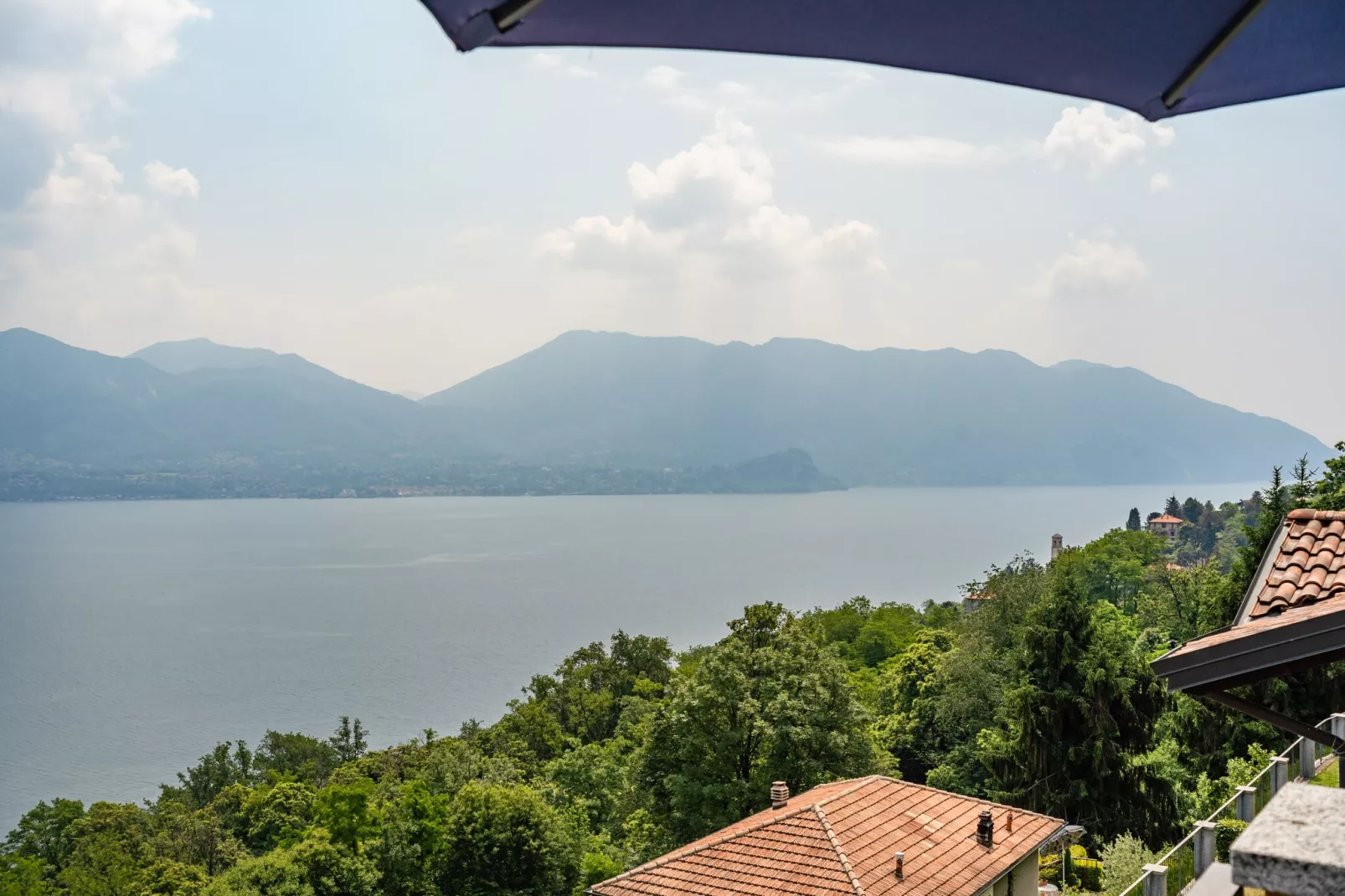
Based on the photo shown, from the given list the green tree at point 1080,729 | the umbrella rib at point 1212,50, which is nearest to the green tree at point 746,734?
the green tree at point 1080,729

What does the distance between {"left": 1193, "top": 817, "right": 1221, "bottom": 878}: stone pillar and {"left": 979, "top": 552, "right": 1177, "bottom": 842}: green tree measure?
53.8 feet

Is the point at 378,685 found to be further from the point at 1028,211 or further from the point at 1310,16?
the point at 1310,16

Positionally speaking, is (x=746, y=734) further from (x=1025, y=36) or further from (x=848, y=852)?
(x=1025, y=36)

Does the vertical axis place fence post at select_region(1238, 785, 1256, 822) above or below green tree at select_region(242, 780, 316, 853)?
above

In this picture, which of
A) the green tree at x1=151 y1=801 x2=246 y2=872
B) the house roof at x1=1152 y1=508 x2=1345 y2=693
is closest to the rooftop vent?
the house roof at x1=1152 y1=508 x2=1345 y2=693

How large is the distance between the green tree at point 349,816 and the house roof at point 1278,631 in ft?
90.5

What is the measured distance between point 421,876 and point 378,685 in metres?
61.2

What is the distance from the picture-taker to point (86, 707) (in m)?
82.7

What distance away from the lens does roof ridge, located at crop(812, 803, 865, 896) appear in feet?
38.6

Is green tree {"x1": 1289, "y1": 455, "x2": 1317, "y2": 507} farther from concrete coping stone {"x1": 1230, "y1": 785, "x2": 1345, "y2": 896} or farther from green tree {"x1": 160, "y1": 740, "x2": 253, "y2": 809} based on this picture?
green tree {"x1": 160, "y1": 740, "x2": 253, "y2": 809}

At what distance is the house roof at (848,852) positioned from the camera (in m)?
12.2

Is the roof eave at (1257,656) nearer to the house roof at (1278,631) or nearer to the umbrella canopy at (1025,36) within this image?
the house roof at (1278,631)

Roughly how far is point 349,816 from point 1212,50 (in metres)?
30.1

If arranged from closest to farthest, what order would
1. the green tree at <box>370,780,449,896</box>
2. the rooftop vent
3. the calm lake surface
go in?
1. the rooftop vent
2. the green tree at <box>370,780,449,896</box>
3. the calm lake surface
